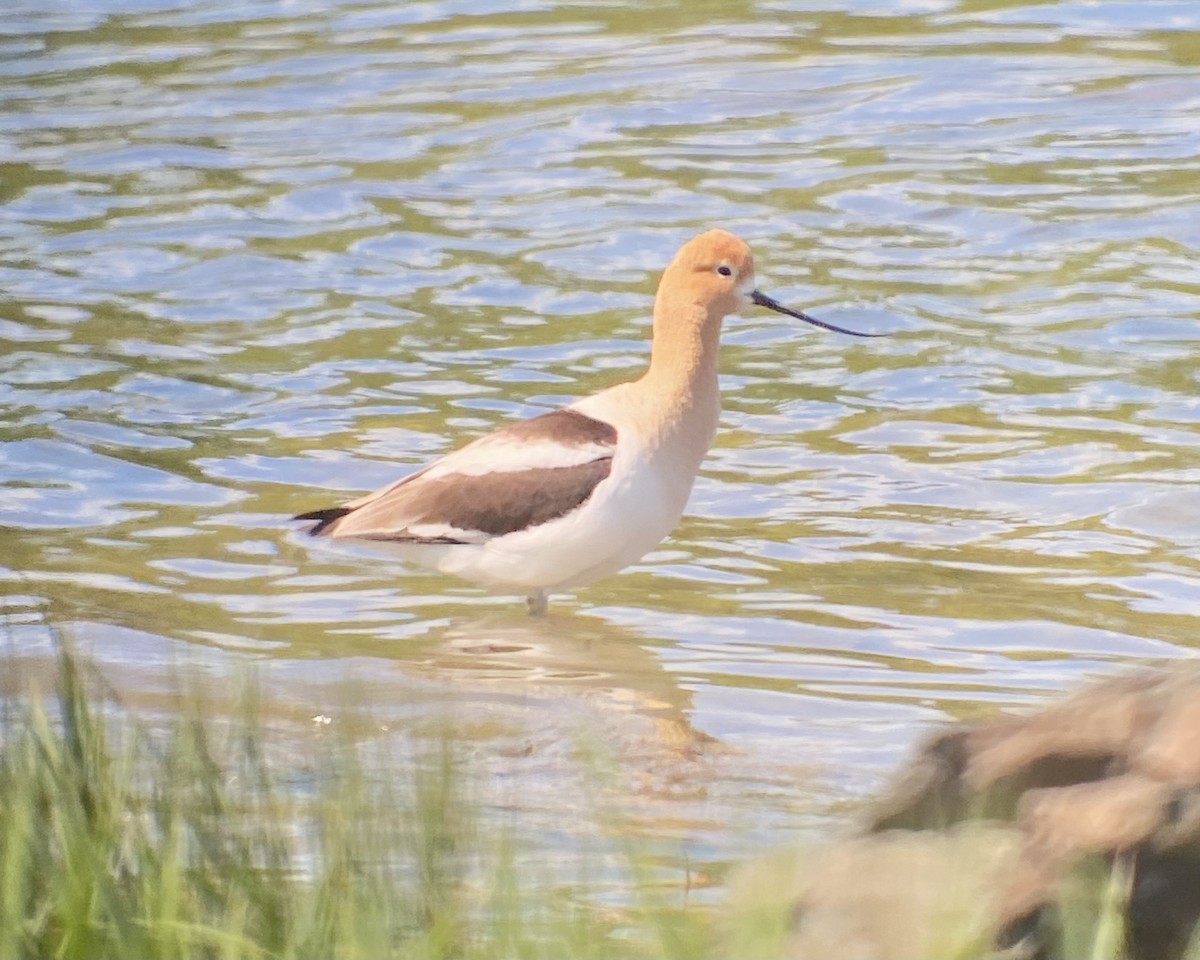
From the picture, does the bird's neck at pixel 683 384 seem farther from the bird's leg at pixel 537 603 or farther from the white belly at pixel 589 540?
the bird's leg at pixel 537 603

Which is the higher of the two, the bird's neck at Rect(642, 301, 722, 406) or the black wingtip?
the bird's neck at Rect(642, 301, 722, 406)

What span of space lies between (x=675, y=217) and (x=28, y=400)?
15.1 ft

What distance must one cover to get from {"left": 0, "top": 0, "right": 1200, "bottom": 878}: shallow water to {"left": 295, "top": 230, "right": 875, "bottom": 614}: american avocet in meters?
0.37

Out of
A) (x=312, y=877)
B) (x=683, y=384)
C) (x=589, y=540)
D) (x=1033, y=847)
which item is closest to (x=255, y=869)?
(x=312, y=877)

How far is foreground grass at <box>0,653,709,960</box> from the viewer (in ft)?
10.5

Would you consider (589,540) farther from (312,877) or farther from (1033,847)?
(312,877)

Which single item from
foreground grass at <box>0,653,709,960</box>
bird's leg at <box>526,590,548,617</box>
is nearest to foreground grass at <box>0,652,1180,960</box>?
foreground grass at <box>0,653,709,960</box>

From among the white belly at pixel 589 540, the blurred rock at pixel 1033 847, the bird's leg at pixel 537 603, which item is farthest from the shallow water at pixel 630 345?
the white belly at pixel 589 540

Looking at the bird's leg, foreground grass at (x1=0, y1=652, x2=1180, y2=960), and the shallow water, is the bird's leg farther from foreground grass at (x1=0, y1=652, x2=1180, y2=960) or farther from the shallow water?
foreground grass at (x1=0, y1=652, x2=1180, y2=960)

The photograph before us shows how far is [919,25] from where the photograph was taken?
1811cm

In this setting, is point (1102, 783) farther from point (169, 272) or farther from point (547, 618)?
point (169, 272)

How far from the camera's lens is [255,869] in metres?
3.44

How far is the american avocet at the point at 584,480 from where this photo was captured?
734 cm

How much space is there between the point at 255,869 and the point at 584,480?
13.1ft
